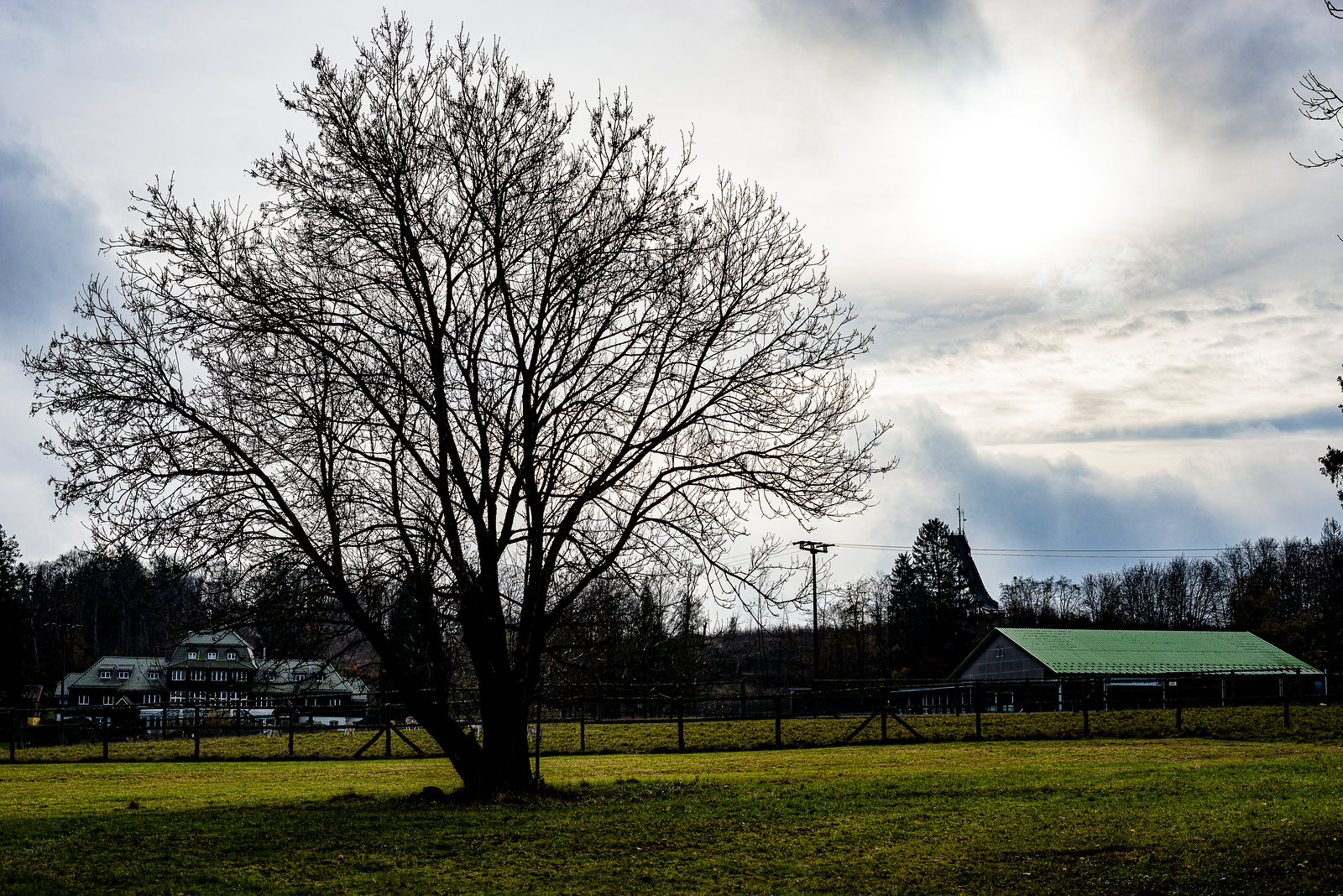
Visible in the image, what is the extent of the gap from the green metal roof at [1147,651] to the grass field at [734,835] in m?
45.6

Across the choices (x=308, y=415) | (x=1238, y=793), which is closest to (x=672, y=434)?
(x=308, y=415)

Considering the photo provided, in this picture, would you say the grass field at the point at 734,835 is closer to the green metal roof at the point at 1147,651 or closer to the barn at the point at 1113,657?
the barn at the point at 1113,657

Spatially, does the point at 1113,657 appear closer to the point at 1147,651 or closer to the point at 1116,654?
the point at 1116,654

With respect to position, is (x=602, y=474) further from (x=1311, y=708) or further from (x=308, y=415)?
(x=1311, y=708)

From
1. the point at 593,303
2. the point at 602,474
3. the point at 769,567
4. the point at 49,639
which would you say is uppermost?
the point at 593,303

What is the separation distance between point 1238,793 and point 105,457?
16.7 metres

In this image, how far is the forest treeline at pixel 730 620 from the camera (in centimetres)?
1482

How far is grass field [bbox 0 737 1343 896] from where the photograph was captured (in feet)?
31.2

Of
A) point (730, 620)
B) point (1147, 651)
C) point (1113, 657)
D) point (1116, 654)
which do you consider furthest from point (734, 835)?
point (1147, 651)

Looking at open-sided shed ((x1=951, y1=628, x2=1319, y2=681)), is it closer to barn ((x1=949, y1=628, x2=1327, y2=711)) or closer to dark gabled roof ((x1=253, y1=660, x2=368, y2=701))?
barn ((x1=949, y1=628, x2=1327, y2=711))

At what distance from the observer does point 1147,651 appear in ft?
212

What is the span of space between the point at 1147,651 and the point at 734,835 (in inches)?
2393

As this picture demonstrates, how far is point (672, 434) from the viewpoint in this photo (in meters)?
16.7

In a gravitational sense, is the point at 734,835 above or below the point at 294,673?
below
